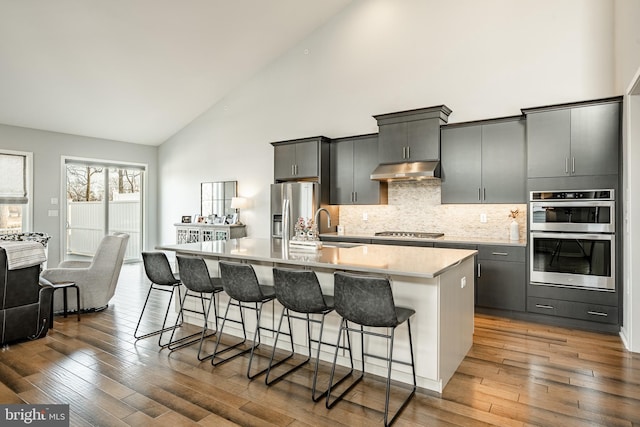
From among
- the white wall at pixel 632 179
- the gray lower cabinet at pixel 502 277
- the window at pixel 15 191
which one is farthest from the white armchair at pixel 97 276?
the white wall at pixel 632 179

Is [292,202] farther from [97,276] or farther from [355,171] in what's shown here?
[97,276]

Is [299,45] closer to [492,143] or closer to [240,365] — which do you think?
[492,143]

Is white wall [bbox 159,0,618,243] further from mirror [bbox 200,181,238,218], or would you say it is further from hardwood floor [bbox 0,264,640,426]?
hardwood floor [bbox 0,264,640,426]

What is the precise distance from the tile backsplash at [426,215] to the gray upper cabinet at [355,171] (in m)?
0.26

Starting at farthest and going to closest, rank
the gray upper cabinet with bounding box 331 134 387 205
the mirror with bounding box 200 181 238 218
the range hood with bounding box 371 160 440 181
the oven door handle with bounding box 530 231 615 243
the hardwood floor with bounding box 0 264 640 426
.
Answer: the mirror with bounding box 200 181 238 218
the gray upper cabinet with bounding box 331 134 387 205
the range hood with bounding box 371 160 440 181
the oven door handle with bounding box 530 231 615 243
the hardwood floor with bounding box 0 264 640 426

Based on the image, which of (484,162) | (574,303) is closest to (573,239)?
(574,303)

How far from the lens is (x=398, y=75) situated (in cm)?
592

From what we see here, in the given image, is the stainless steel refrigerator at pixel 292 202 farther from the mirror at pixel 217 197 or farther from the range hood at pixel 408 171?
the mirror at pixel 217 197

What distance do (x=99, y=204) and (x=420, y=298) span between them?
7869 mm

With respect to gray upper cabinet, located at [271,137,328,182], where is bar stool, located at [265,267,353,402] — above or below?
below

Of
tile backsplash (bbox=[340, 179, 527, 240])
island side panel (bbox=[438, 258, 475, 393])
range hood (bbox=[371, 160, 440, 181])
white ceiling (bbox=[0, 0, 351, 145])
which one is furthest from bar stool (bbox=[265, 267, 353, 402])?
white ceiling (bbox=[0, 0, 351, 145])

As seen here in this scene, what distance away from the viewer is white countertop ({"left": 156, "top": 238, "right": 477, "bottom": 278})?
2600 mm

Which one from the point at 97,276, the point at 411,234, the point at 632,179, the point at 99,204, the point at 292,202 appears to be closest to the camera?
the point at 632,179

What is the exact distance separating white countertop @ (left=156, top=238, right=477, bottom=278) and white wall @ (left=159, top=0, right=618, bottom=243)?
2828mm
